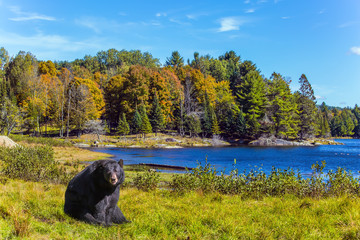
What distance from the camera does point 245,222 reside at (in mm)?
5559

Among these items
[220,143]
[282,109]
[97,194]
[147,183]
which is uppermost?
[282,109]

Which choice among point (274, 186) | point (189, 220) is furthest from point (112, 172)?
point (274, 186)

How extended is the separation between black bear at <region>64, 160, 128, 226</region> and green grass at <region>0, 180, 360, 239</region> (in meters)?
0.21

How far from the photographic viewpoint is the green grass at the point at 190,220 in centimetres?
477

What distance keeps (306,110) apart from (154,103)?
139 ft

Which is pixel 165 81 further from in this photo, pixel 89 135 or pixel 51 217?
pixel 51 217

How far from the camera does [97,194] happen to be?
5129 millimetres

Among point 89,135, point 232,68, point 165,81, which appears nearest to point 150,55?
point 232,68

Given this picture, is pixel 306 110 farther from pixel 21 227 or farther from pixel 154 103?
pixel 21 227

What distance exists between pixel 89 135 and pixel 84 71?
36392 millimetres

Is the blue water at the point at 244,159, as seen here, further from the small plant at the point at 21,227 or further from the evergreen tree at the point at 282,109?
the evergreen tree at the point at 282,109

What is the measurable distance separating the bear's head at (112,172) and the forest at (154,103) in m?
54.7

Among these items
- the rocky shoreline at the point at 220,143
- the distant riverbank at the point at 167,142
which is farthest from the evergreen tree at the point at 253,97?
the distant riverbank at the point at 167,142

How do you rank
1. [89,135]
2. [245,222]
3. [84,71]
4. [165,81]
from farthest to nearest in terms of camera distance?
[84,71], [165,81], [89,135], [245,222]
